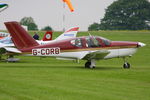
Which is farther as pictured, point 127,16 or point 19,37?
point 127,16

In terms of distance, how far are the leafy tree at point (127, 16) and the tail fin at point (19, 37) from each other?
289 ft

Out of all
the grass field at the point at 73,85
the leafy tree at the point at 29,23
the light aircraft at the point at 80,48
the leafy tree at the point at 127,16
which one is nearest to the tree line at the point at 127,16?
the leafy tree at the point at 127,16

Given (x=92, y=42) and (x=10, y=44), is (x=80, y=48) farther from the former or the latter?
(x=10, y=44)

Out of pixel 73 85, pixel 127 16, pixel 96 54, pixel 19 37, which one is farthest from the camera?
pixel 127 16

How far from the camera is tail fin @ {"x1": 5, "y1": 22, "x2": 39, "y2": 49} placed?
21.9 meters

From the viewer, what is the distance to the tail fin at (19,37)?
861 inches

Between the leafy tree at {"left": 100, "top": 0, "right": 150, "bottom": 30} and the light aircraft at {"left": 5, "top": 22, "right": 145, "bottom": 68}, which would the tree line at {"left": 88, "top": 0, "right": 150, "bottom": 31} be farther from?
the light aircraft at {"left": 5, "top": 22, "right": 145, "bottom": 68}

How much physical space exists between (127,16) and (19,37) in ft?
303

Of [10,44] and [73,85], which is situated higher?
[10,44]

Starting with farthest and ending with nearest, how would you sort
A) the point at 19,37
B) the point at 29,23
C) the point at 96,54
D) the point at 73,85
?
the point at 29,23
the point at 19,37
the point at 96,54
the point at 73,85

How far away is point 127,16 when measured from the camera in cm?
11312

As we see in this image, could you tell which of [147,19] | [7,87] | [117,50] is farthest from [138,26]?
[7,87]

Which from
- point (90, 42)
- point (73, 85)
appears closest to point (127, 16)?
point (90, 42)

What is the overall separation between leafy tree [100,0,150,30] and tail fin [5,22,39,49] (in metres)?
88.0
